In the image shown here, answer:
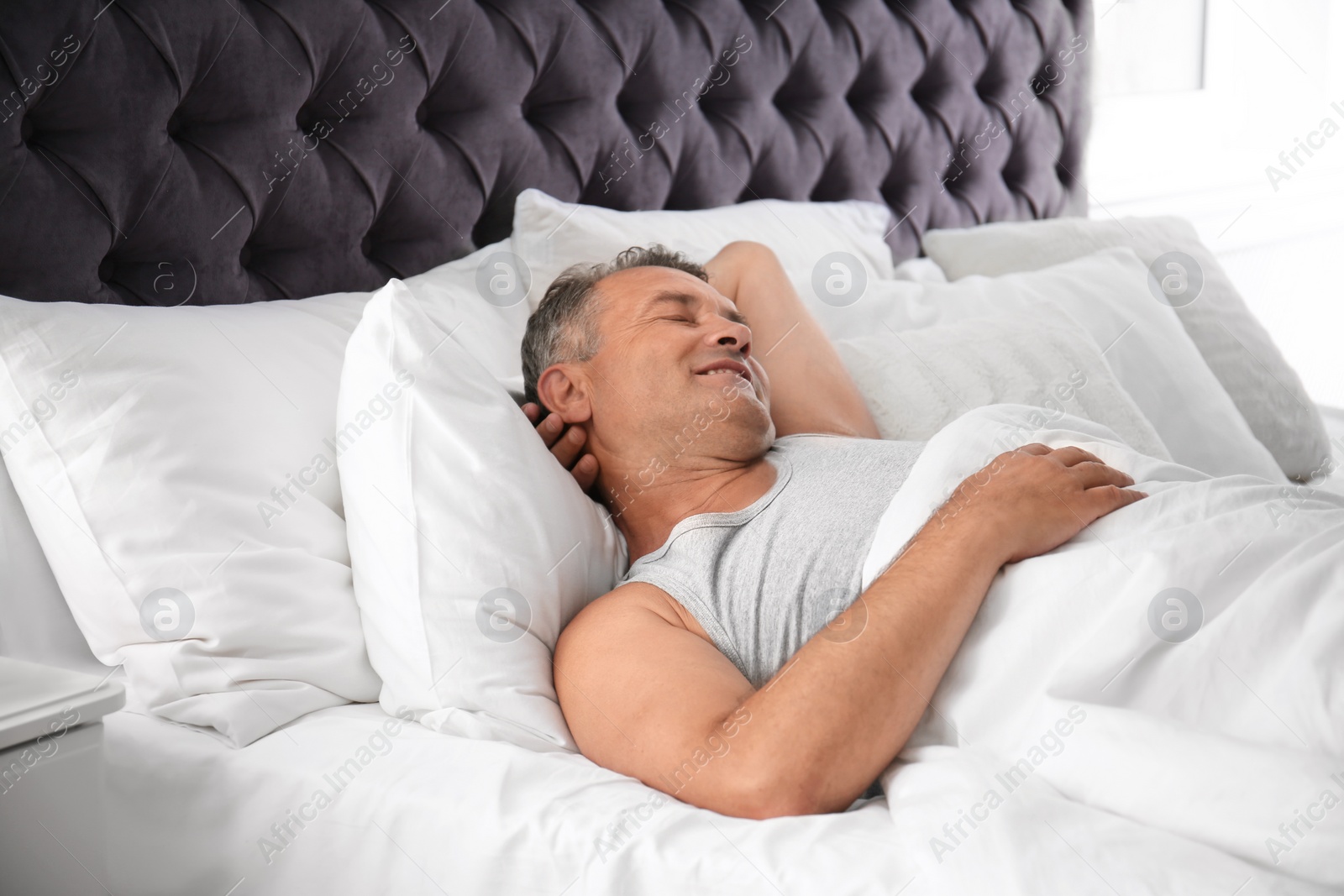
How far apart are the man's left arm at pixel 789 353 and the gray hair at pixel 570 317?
0.09 m

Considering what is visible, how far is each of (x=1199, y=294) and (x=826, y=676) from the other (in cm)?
135

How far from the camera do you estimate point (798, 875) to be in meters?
0.69

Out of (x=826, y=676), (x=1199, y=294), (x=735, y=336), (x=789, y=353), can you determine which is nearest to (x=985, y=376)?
(x=789, y=353)

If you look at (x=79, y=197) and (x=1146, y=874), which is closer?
(x=1146, y=874)

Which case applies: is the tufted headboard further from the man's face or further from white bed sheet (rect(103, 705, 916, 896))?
white bed sheet (rect(103, 705, 916, 896))

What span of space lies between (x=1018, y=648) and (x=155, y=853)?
803 millimetres

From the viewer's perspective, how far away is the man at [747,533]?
0.82m

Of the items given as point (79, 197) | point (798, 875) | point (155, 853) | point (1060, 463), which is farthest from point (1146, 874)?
point (79, 197)

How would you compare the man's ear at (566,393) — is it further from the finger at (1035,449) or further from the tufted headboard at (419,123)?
the finger at (1035,449)

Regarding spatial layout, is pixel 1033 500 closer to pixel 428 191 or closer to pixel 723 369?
pixel 723 369

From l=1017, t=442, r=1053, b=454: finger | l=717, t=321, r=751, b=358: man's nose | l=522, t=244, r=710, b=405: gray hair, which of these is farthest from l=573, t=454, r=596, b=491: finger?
l=1017, t=442, r=1053, b=454: finger

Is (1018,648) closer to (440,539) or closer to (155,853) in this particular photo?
(440,539)

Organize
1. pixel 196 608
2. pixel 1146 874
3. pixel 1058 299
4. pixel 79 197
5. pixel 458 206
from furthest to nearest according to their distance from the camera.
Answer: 1. pixel 1058 299
2. pixel 458 206
3. pixel 79 197
4. pixel 196 608
5. pixel 1146 874

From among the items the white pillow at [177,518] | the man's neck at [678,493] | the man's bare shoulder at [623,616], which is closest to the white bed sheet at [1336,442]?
the man's neck at [678,493]
